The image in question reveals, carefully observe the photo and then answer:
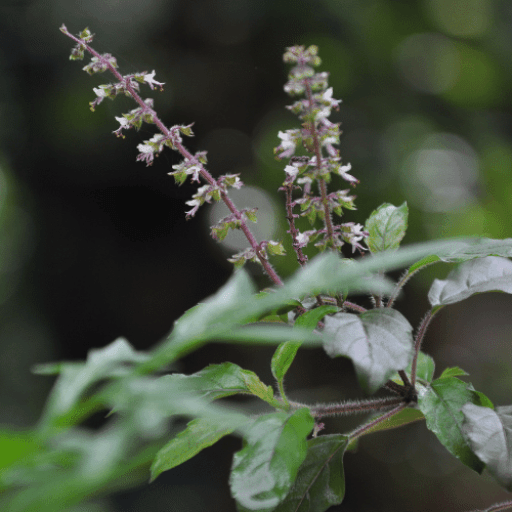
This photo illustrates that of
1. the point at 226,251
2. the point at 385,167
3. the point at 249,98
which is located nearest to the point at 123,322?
the point at 226,251

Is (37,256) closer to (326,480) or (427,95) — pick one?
(427,95)

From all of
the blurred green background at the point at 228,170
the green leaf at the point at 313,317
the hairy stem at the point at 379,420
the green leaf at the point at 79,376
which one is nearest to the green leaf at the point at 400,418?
the hairy stem at the point at 379,420

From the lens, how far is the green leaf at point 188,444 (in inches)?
10.2

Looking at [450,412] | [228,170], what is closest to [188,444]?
[450,412]

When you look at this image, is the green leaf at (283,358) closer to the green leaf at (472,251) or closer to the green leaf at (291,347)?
the green leaf at (291,347)

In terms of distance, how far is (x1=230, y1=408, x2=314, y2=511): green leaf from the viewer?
21 cm

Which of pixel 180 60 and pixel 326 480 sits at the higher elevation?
pixel 180 60

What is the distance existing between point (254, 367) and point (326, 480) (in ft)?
4.90

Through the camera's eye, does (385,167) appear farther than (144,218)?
No

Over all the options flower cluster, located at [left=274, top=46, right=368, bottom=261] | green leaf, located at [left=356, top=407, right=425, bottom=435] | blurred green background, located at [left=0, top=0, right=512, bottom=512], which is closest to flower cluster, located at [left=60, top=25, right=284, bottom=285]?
flower cluster, located at [left=274, top=46, right=368, bottom=261]

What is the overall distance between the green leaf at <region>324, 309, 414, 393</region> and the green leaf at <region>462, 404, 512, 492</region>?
0.20ft

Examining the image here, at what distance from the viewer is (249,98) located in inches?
71.0

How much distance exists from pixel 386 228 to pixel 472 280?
2.9 inches

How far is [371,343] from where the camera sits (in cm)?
24
